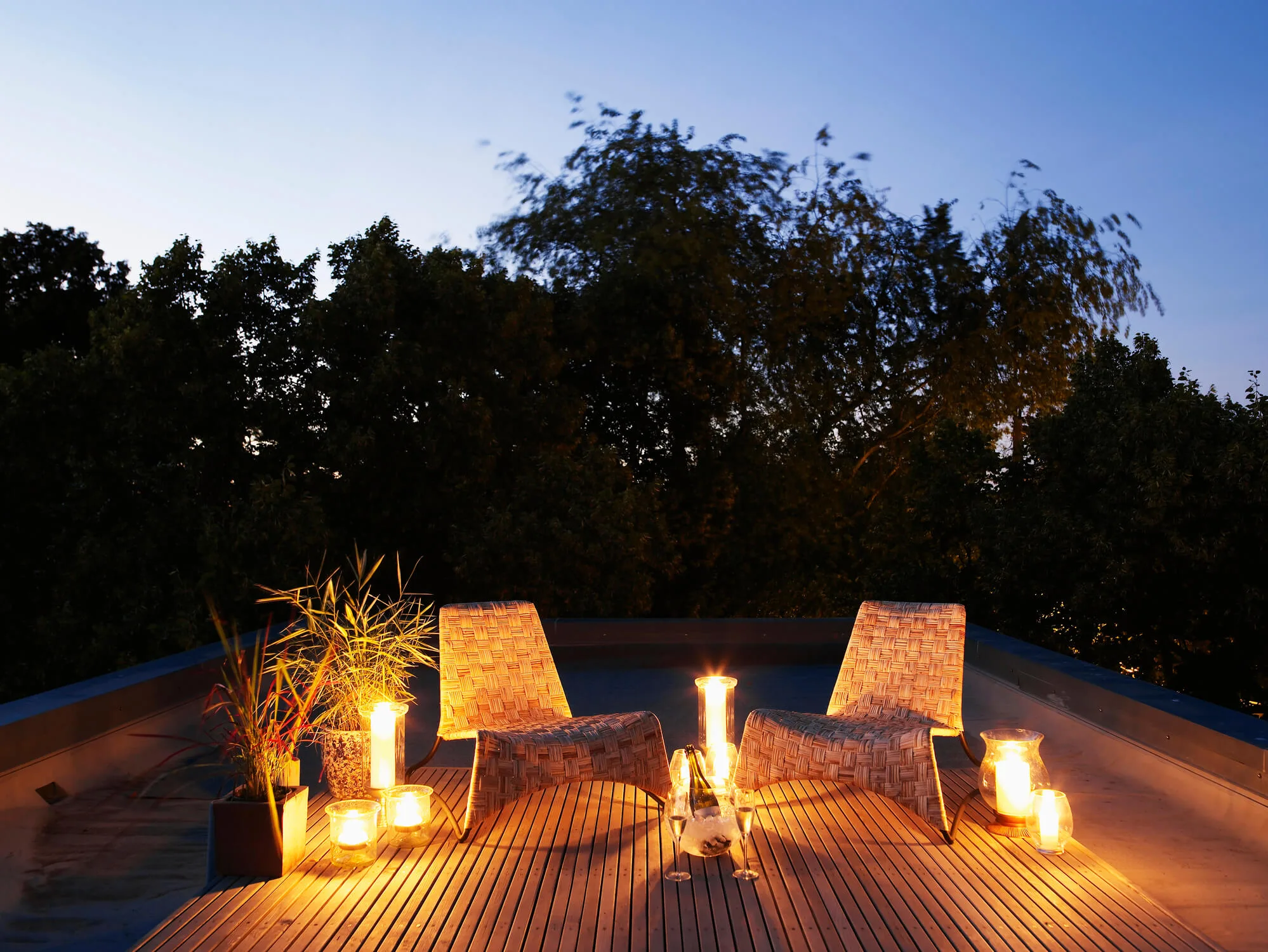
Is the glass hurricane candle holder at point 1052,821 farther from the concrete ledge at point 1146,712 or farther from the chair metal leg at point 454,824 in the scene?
the chair metal leg at point 454,824

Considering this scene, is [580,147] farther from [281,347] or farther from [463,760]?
[463,760]

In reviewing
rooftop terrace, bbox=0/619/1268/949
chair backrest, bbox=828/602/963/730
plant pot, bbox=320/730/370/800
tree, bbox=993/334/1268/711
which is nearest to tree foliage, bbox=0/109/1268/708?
tree, bbox=993/334/1268/711

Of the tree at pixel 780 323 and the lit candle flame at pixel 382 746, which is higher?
the tree at pixel 780 323

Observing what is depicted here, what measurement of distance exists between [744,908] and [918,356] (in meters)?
11.4

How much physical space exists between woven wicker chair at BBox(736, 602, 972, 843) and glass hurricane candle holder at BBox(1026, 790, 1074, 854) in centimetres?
25

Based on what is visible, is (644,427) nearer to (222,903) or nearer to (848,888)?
(848,888)

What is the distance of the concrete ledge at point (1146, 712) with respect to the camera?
3152mm

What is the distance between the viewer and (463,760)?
4.18 metres

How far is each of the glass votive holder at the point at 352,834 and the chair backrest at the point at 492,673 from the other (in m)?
0.84

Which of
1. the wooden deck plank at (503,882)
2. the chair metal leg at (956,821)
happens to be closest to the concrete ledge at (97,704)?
the wooden deck plank at (503,882)

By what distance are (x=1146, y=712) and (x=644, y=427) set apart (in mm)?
8360

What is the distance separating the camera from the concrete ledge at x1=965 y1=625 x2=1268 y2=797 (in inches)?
124

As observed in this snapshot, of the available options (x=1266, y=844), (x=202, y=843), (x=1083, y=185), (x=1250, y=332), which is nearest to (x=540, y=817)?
(x=202, y=843)

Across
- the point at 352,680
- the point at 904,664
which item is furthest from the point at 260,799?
the point at 904,664
